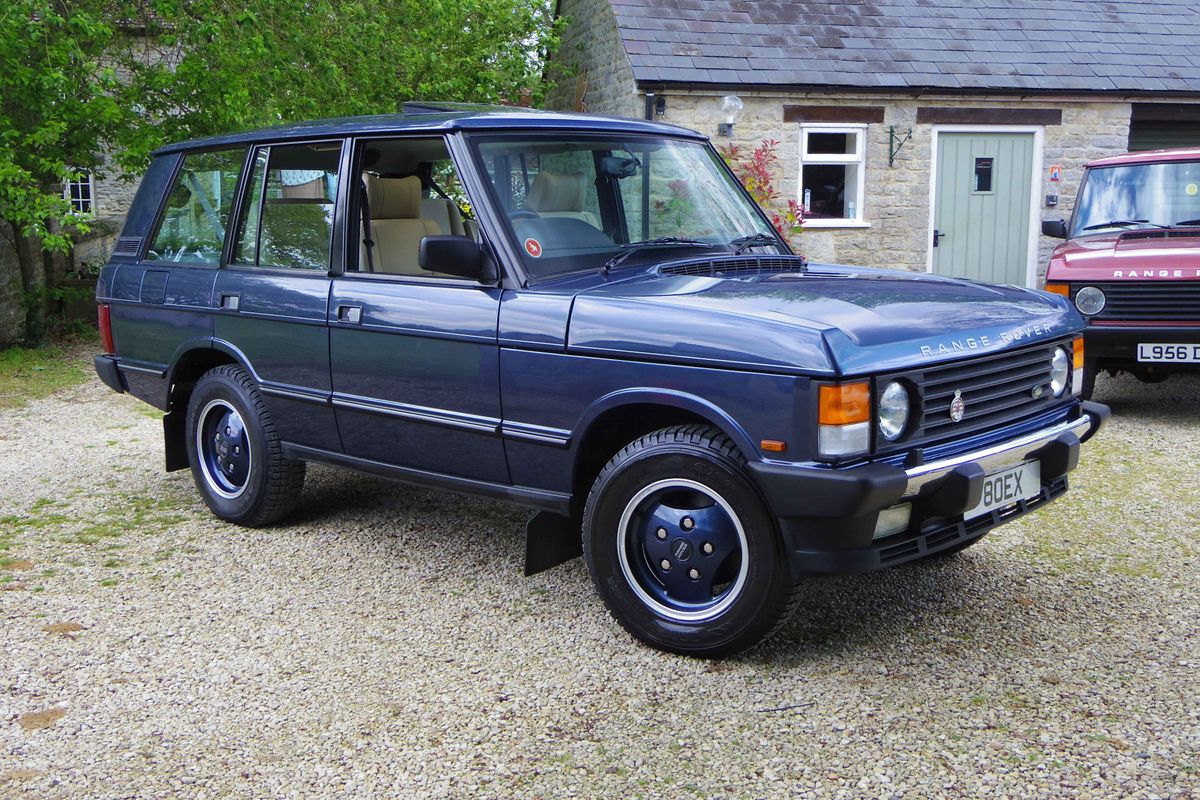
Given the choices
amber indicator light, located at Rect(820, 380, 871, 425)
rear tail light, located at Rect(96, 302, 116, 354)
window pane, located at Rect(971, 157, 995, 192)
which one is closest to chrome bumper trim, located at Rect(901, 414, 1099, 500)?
amber indicator light, located at Rect(820, 380, 871, 425)

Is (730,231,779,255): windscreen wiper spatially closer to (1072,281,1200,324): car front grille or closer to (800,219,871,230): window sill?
(1072,281,1200,324): car front grille

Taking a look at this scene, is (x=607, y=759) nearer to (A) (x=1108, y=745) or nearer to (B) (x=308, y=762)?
(B) (x=308, y=762)

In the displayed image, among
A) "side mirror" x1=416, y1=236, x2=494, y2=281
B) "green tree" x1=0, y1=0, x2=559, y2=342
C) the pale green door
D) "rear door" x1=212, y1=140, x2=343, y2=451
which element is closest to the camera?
"side mirror" x1=416, y1=236, x2=494, y2=281

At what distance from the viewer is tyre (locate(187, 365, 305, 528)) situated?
213 inches

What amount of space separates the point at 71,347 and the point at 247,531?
8.88 m

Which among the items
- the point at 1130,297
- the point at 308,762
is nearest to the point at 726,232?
the point at 308,762

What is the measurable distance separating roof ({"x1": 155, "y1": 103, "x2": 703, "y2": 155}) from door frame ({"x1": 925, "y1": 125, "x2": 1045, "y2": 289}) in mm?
10974

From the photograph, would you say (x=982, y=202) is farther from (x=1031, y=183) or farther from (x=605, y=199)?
(x=605, y=199)

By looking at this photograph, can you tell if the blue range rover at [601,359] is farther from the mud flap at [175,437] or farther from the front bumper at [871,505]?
the mud flap at [175,437]

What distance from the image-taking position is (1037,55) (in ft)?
51.4

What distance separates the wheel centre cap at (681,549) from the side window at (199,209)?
9.86ft

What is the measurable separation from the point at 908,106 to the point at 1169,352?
26.2 ft

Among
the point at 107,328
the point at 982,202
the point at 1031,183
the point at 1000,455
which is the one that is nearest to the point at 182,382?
the point at 107,328

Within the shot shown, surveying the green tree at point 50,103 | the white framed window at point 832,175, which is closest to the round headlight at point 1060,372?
the green tree at point 50,103
